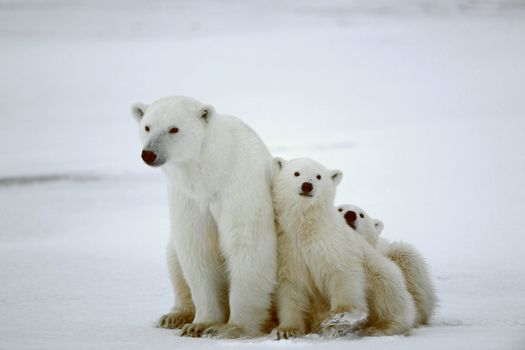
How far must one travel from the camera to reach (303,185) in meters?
4.38

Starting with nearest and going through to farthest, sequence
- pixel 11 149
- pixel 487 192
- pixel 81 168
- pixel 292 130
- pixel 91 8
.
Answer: pixel 487 192 → pixel 81 168 → pixel 11 149 → pixel 292 130 → pixel 91 8

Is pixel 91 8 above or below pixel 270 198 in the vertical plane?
above

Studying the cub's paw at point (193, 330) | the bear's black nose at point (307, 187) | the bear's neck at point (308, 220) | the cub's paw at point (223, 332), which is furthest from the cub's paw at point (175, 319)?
the bear's black nose at point (307, 187)

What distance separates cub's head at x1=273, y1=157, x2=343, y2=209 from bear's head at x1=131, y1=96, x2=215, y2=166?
0.49 meters

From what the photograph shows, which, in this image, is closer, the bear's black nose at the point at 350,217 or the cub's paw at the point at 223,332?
the cub's paw at the point at 223,332

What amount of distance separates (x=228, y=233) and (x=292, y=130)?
26.3ft

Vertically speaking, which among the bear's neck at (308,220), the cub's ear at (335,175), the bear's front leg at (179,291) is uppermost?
the cub's ear at (335,175)

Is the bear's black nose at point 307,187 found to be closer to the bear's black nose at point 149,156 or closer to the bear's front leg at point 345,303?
the bear's front leg at point 345,303

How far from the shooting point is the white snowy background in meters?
5.24

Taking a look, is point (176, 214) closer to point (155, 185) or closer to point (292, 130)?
point (155, 185)

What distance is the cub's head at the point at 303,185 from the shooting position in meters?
4.44

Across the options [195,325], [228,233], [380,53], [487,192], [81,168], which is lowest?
[195,325]

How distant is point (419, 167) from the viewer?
9219 millimetres

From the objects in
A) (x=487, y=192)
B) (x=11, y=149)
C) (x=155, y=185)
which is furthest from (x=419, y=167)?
(x=11, y=149)
